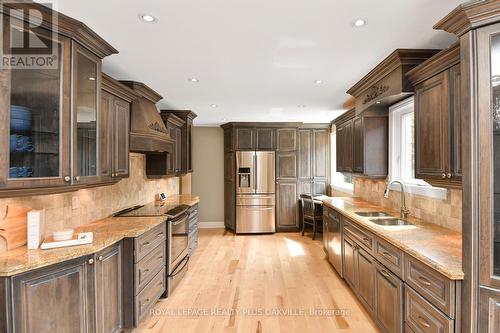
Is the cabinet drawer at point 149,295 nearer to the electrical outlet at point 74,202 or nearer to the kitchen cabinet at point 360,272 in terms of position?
the electrical outlet at point 74,202

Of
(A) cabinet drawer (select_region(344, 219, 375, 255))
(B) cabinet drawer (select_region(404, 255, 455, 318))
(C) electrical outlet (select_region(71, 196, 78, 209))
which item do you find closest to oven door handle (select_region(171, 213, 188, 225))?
(C) electrical outlet (select_region(71, 196, 78, 209))

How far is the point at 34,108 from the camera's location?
5.59ft

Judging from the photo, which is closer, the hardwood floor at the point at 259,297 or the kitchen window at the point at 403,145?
the hardwood floor at the point at 259,297

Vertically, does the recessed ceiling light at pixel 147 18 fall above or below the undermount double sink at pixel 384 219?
above

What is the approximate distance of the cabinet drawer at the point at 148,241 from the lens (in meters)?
2.35

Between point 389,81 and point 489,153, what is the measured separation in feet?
4.90

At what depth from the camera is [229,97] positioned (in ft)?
12.4

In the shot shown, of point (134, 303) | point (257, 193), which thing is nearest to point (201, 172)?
point (257, 193)

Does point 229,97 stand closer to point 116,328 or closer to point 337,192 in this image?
point 116,328

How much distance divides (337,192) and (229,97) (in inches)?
131

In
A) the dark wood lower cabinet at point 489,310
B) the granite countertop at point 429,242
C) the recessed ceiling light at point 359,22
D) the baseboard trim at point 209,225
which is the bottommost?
the baseboard trim at point 209,225

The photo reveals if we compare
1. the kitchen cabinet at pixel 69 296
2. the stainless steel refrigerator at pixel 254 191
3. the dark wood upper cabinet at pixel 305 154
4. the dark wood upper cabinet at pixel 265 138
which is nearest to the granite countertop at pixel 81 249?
the kitchen cabinet at pixel 69 296

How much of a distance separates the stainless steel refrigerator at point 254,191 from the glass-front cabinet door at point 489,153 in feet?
14.9

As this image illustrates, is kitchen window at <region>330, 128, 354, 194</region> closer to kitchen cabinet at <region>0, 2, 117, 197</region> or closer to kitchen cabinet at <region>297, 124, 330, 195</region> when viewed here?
kitchen cabinet at <region>297, 124, 330, 195</region>
